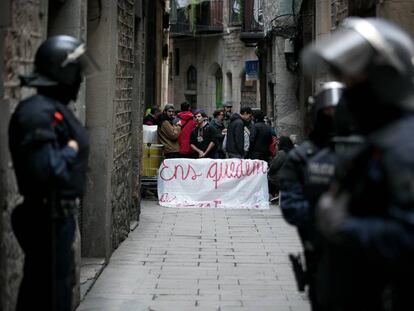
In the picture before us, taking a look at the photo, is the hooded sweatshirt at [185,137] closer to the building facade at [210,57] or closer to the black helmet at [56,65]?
the black helmet at [56,65]

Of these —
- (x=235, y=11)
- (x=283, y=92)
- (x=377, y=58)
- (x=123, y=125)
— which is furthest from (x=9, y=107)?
(x=235, y=11)

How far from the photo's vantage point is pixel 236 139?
17.0m

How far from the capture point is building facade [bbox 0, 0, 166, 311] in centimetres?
588

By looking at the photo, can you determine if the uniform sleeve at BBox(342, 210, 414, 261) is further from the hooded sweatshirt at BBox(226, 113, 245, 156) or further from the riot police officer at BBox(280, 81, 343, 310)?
the hooded sweatshirt at BBox(226, 113, 245, 156)

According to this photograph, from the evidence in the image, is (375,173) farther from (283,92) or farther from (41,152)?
(283,92)

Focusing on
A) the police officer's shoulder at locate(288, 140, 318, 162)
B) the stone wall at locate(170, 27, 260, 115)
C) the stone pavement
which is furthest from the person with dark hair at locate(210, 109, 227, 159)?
the stone wall at locate(170, 27, 260, 115)

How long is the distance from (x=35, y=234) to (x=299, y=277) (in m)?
1.63

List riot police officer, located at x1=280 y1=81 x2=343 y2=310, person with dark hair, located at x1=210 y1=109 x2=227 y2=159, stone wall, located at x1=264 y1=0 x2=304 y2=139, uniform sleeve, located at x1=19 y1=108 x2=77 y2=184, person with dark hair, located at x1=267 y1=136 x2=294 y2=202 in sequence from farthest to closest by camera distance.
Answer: stone wall, located at x1=264 y1=0 x2=304 y2=139 < person with dark hair, located at x1=210 y1=109 x2=227 y2=159 < person with dark hair, located at x1=267 y1=136 x2=294 y2=202 < riot police officer, located at x1=280 y1=81 x2=343 y2=310 < uniform sleeve, located at x1=19 y1=108 x2=77 y2=184

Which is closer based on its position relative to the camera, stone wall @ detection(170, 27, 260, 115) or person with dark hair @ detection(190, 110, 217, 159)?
person with dark hair @ detection(190, 110, 217, 159)

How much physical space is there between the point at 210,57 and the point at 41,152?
43121mm

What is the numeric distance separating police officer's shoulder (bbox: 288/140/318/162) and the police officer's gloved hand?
6.60ft

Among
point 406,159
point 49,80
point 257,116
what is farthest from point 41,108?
point 257,116

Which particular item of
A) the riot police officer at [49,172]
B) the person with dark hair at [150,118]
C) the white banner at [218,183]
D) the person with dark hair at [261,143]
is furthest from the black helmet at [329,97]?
the person with dark hair at [150,118]

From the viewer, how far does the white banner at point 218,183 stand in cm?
1614
